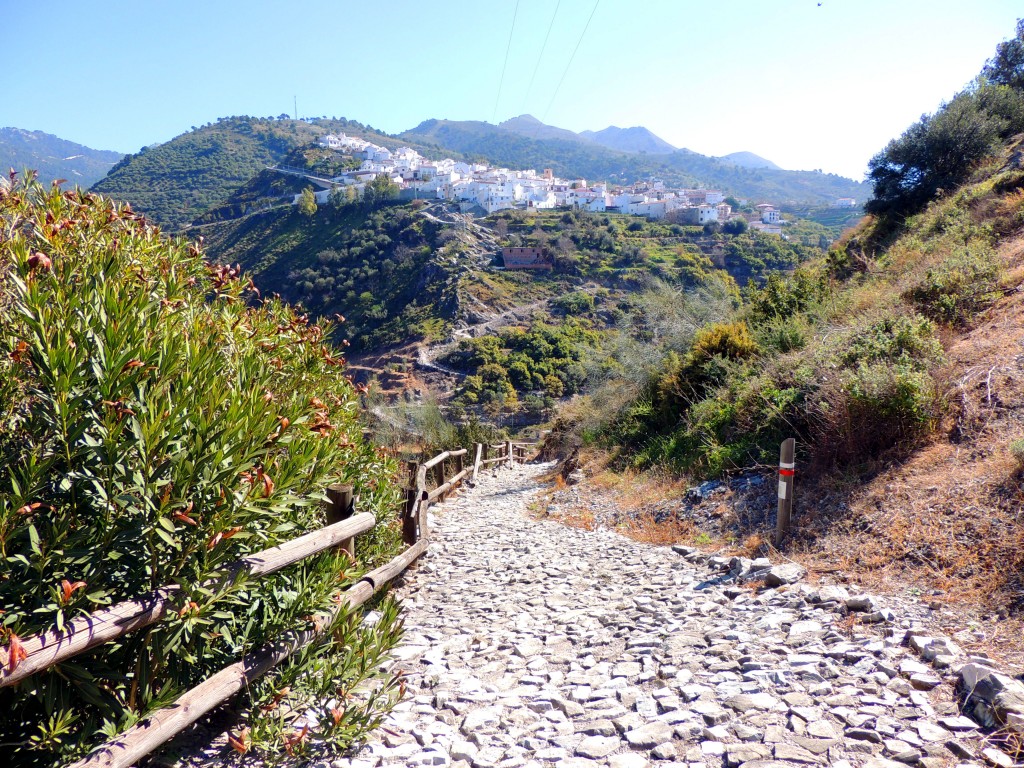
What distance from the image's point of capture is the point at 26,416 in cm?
222

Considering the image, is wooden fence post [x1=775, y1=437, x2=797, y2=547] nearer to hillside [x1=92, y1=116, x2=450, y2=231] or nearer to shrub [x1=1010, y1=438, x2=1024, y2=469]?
shrub [x1=1010, y1=438, x2=1024, y2=469]

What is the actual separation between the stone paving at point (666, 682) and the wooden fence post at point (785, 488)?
69 cm

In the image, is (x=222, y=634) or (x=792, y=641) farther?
(x=792, y=641)

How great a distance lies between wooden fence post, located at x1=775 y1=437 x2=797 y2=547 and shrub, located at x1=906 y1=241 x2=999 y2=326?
3.69 m

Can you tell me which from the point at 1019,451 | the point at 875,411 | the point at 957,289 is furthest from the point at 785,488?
the point at 957,289

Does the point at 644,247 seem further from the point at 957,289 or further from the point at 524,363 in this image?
the point at 957,289

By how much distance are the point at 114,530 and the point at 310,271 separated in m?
66.9

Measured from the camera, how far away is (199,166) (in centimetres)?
11925

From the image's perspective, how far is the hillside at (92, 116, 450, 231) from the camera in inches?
3828

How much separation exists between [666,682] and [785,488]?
2.57 m

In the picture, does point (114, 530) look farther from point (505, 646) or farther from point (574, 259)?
point (574, 259)

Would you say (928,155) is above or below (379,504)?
above

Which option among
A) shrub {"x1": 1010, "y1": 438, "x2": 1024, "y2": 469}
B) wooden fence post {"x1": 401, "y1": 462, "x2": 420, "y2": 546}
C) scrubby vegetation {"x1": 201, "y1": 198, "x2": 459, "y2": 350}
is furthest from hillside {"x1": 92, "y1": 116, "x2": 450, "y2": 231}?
shrub {"x1": 1010, "y1": 438, "x2": 1024, "y2": 469}

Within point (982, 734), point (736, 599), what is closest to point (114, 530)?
point (982, 734)
